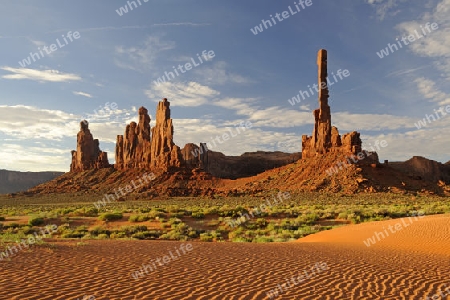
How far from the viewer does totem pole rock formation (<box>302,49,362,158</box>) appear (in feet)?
195

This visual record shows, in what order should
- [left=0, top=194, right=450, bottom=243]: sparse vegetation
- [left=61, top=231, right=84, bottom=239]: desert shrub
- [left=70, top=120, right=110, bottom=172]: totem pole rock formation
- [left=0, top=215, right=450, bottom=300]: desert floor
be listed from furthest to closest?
1. [left=70, top=120, right=110, bottom=172]: totem pole rock formation
2. [left=0, top=194, right=450, bottom=243]: sparse vegetation
3. [left=61, top=231, right=84, bottom=239]: desert shrub
4. [left=0, top=215, right=450, bottom=300]: desert floor

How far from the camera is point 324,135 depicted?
66188mm

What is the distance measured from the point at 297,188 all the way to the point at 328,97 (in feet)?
82.1

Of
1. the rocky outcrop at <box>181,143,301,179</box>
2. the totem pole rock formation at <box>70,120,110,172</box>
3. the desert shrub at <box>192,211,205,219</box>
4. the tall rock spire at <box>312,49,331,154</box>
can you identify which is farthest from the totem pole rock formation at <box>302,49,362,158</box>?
the totem pole rock formation at <box>70,120,110,172</box>

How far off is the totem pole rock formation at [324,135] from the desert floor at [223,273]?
48.7 m

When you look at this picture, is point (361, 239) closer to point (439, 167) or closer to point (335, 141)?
point (335, 141)

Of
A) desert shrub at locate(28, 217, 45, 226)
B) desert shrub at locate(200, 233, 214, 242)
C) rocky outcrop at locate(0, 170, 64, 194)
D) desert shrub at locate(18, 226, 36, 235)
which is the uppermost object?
rocky outcrop at locate(0, 170, 64, 194)

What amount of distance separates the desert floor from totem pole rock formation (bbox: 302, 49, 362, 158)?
4870cm

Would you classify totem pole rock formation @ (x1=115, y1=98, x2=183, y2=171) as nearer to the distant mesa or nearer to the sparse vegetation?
the distant mesa

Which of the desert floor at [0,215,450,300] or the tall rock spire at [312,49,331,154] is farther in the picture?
the tall rock spire at [312,49,331,154]

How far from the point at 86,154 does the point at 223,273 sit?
101411mm

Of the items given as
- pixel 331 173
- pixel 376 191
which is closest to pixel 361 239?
pixel 376 191

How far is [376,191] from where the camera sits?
166 ft

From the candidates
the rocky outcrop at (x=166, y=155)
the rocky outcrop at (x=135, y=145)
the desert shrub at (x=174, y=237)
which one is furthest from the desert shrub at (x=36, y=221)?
the rocky outcrop at (x=135, y=145)
